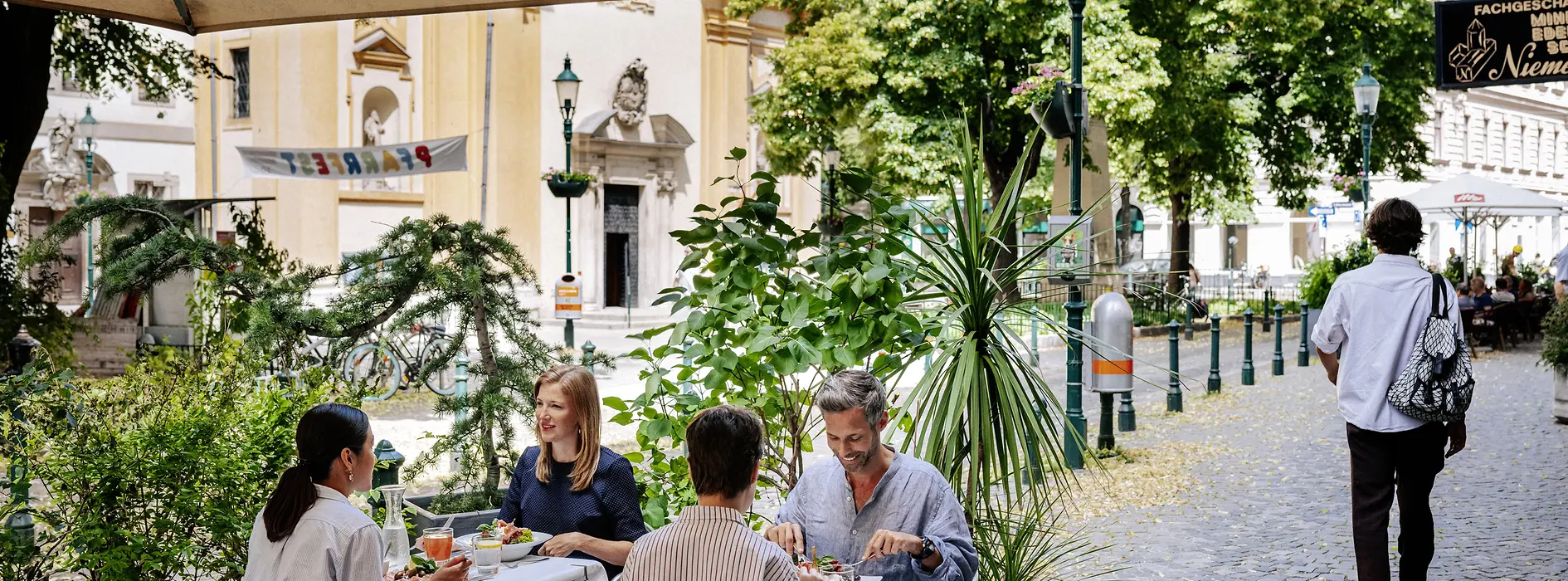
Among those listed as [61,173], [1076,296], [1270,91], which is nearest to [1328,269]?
[1270,91]

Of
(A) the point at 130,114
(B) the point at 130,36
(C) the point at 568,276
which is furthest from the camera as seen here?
(A) the point at 130,114

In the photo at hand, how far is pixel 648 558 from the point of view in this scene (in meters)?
3.03

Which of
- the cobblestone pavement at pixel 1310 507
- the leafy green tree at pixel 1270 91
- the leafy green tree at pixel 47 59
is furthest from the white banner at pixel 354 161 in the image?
the cobblestone pavement at pixel 1310 507

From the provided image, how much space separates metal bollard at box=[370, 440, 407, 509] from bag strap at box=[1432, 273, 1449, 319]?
13.4 ft

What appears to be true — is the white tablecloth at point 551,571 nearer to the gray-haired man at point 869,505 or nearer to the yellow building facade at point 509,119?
the gray-haired man at point 869,505

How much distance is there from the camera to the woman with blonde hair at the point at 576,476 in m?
4.43

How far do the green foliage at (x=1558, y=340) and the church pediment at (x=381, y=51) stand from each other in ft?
76.3

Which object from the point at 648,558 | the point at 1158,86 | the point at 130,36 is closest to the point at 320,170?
the point at 130,36

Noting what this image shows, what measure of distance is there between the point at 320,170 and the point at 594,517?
57.8 feet

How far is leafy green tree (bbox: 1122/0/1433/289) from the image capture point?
23.2m

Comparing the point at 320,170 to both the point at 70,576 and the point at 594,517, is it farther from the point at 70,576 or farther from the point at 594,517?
the point at 594,517

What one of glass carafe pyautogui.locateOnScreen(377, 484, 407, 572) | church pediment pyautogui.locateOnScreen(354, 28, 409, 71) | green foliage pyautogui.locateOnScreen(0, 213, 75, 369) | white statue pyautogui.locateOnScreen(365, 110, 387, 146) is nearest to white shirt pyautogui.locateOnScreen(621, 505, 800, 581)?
glass carafe pyautogui.locateOnScreen(377, 484, 407, 572)

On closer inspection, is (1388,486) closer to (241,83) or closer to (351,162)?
(351,162)

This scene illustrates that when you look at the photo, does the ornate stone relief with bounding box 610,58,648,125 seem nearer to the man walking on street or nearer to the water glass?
the man walking on street
